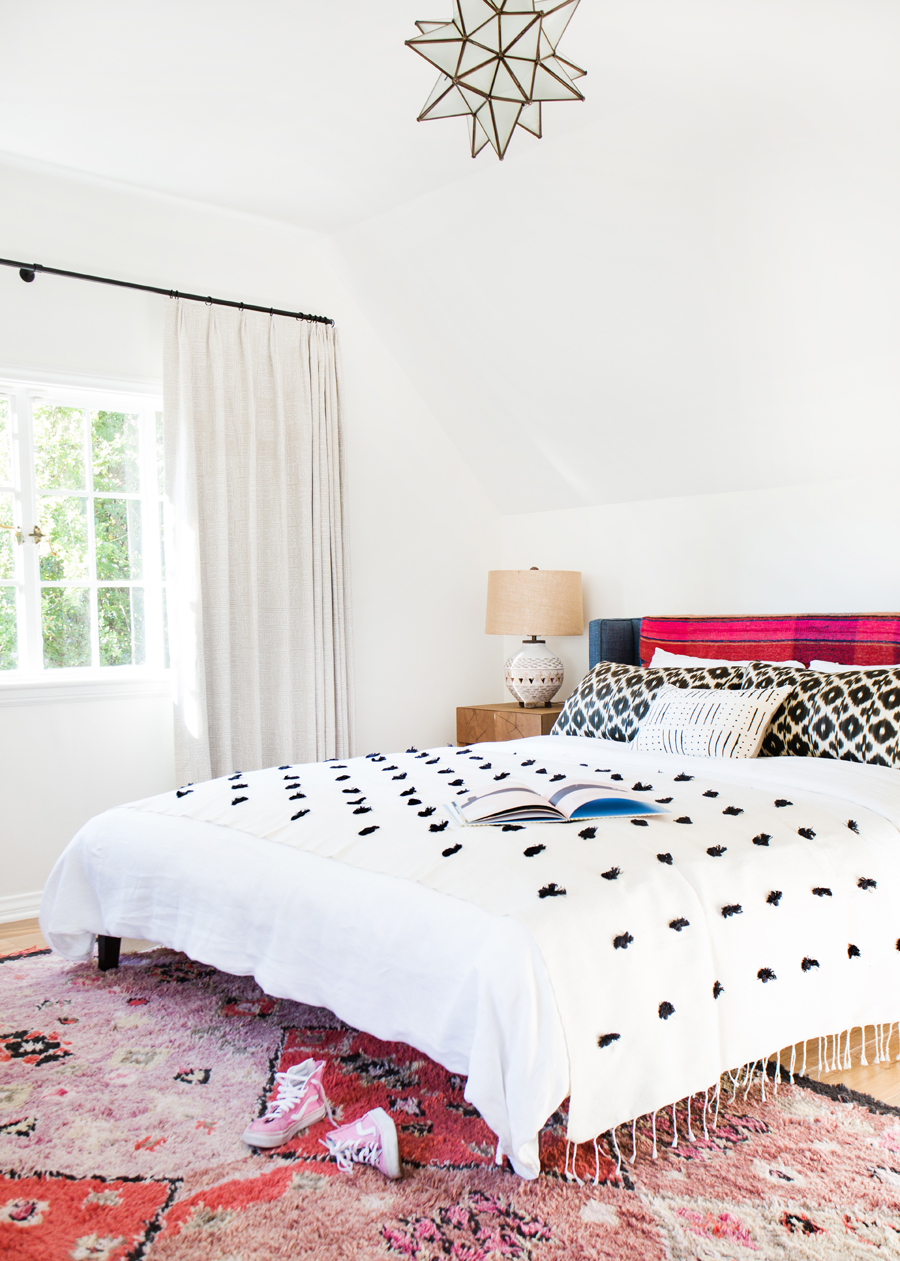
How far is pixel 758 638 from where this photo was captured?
12.1ft

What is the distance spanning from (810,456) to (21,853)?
332cm

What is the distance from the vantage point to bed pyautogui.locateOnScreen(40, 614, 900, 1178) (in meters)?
1.67

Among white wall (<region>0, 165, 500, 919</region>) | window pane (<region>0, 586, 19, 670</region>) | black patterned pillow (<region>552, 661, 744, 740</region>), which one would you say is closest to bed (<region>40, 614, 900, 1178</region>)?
black patterned pillow (<region>552, 661, 744, 740</region>)

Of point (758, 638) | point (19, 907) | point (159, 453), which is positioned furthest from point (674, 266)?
point (19, 907)

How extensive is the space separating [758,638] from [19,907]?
116 inches

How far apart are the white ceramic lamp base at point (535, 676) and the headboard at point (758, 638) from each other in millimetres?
282

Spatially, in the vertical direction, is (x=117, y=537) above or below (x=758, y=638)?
above

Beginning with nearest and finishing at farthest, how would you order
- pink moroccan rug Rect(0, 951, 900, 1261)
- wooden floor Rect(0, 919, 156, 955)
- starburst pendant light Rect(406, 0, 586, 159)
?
pink moroccan rug Rect(0, 951, 900, 1261) < starburst pendant light Rect(406, 0, 586, 159) < wooden floor Rect(0, 919, 156, 955)

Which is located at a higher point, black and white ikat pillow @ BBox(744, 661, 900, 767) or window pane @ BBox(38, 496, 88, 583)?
window pane @ BBox(38, 496, 88, 583)

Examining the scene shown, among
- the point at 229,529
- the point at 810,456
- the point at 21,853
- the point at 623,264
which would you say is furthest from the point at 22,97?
the point at 810,456

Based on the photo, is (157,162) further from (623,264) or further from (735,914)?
(735,914)

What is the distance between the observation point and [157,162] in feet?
11.6

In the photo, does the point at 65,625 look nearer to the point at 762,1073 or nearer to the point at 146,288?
the point at 146,288

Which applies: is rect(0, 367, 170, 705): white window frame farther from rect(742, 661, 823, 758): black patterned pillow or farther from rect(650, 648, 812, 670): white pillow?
rect(742, 661, 823, 758): black patterned pillow
